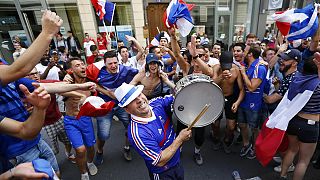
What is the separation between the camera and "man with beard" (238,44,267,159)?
9.81 ft

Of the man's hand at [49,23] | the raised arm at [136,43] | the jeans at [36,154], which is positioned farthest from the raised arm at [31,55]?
the raised arm at [136,43]

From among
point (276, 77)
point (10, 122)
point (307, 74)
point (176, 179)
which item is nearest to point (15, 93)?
point (10, 122)

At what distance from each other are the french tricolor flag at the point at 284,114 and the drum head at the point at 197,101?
2.73 feet

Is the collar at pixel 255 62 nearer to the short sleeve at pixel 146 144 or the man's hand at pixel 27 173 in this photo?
the short sleeve at pixel 146 144

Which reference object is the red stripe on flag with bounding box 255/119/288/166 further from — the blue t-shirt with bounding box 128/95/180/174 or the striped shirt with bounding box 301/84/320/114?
the blue t-shirt with bounding box 128/95/180/174

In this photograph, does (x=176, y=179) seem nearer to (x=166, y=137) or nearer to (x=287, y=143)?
(x=166, y=137)

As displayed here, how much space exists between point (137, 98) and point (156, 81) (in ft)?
4.94

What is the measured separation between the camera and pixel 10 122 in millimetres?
1392

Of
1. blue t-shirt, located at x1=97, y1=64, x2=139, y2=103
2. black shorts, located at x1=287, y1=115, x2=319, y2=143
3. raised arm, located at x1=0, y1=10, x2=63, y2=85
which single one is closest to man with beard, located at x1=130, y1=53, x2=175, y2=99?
blue t-shirt, located at x1=97, y1=64, x2=139, y2=103

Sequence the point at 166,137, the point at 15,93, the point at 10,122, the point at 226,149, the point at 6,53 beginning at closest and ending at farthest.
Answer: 1. the point at 10,122
2. the point at 15,93
3. the point at 166,137
4. the point at 226,149
5. the point at 6,53

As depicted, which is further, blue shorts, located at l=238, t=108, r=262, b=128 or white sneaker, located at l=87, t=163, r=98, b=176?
white sneaker, located at l=87, t=163, r=98, b=176

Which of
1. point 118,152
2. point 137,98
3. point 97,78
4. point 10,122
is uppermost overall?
point 10,122

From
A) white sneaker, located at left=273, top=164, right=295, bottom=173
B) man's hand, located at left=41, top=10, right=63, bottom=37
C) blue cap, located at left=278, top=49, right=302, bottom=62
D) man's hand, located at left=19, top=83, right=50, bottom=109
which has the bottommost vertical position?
white sneaker, located at left=273, top=164, right=295, bottom=173

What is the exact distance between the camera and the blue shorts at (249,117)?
3.23 m
